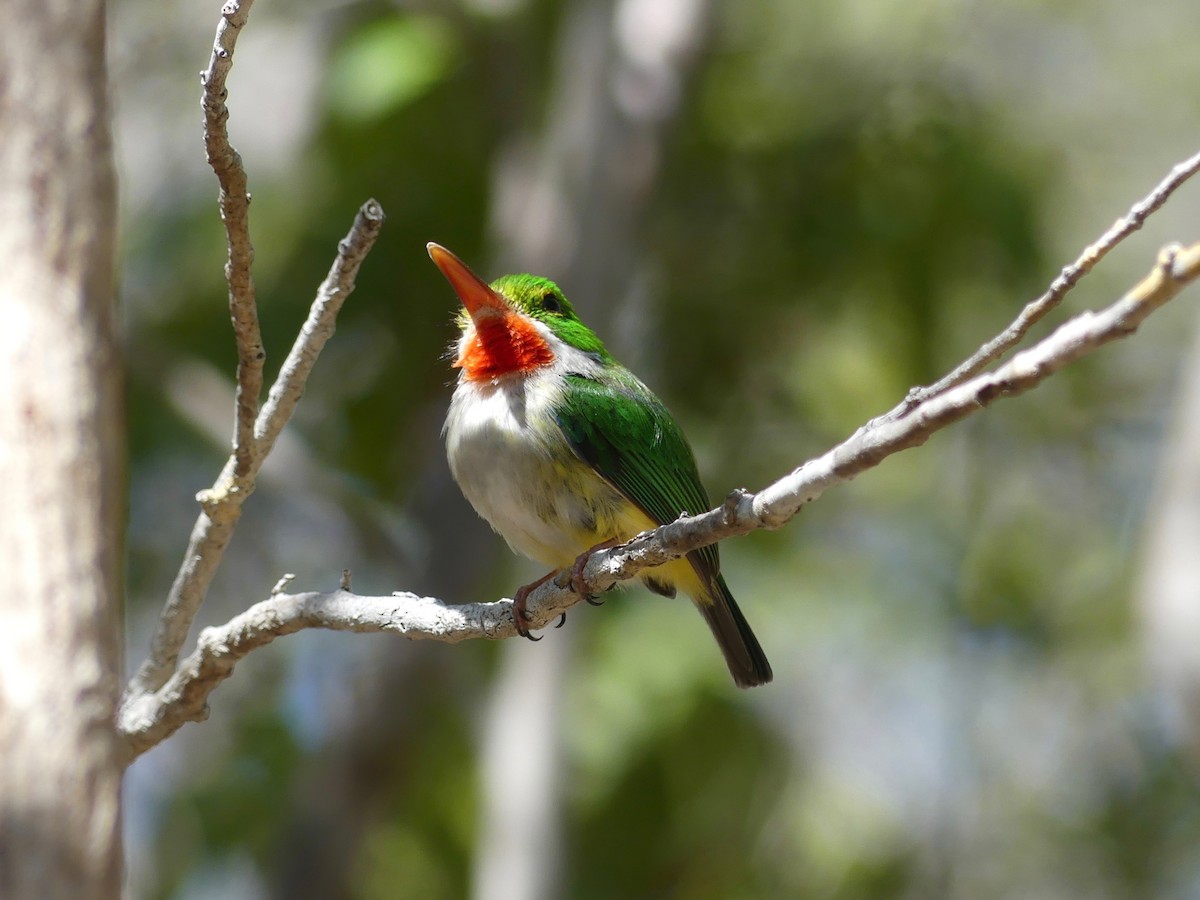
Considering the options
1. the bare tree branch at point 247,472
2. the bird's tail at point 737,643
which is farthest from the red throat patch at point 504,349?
the bare tree branch at point 247,472

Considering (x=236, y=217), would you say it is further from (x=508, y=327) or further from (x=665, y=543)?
(x=508, y=327)

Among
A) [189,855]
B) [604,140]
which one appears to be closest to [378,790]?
[189,855]

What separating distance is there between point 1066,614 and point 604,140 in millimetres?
3831

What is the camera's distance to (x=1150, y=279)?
1638mm

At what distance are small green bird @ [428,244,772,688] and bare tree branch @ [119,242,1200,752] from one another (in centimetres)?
50

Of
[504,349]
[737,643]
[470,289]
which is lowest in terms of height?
[737,643]

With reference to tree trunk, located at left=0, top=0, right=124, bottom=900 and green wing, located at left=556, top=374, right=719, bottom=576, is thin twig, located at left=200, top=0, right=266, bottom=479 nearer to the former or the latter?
tree trunk, located at left=0, top=0, right=124, bottom=900

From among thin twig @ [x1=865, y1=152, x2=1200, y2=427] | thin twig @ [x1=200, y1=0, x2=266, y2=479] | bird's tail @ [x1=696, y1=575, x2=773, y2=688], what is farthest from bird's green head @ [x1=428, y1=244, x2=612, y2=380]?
thin twig @ [x1=865, y1=152, x2=1200, y2=427]

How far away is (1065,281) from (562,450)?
181 centimetres

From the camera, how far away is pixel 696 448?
7.42m

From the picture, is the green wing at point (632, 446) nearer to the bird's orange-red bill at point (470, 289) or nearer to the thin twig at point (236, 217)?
the bird's orange-red bill at point (470, 289)

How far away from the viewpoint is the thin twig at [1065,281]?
2.04 metres

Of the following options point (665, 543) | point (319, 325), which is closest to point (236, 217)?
point (319, 325)

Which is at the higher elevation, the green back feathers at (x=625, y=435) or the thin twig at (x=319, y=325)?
the green back feathers at (x=625, y=435)
